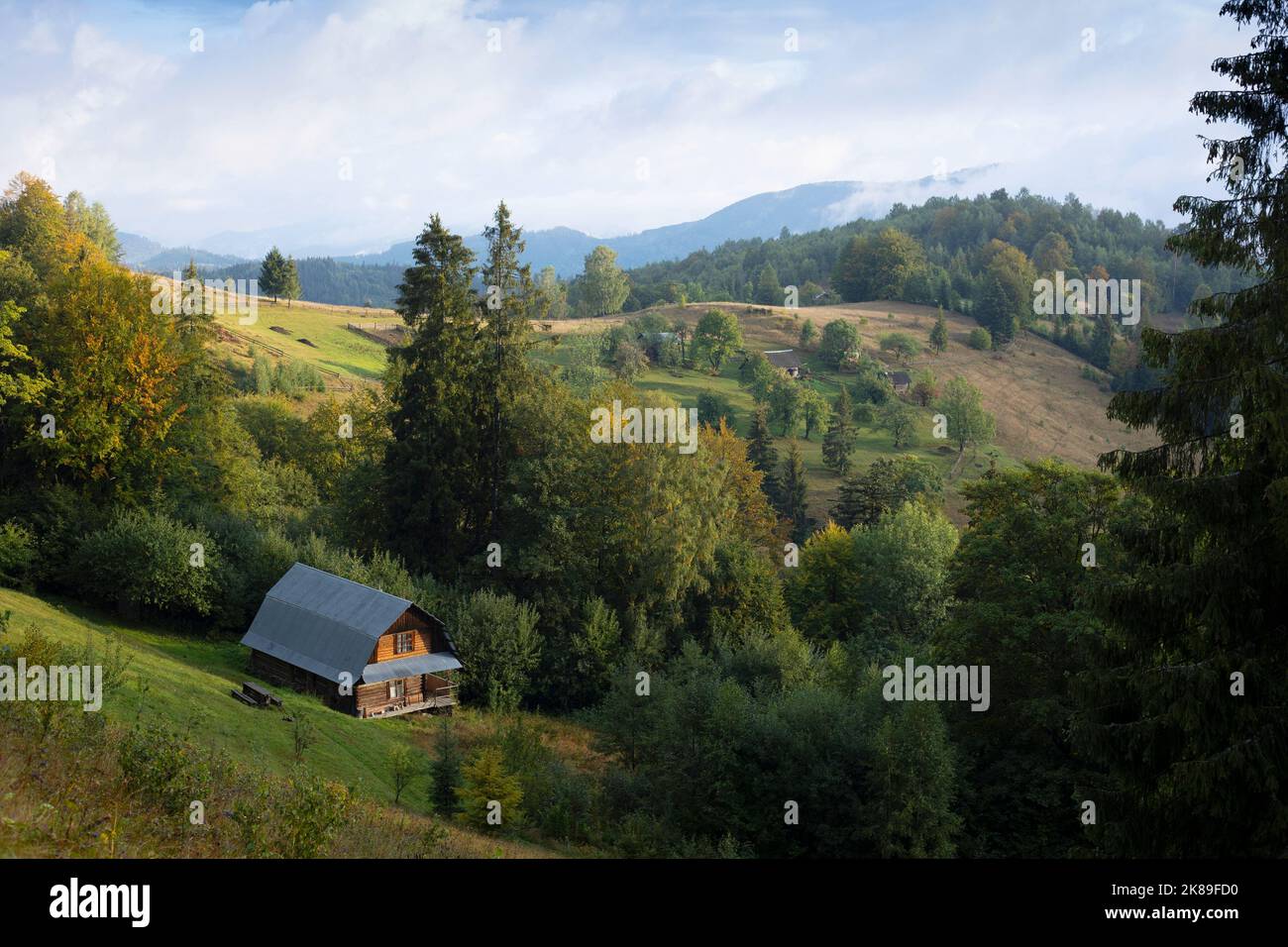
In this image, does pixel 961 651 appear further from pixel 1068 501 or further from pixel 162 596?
pixel 162 596

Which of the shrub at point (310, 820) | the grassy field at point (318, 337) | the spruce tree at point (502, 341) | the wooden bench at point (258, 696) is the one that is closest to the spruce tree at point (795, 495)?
the spruce tree at point (502, 341)

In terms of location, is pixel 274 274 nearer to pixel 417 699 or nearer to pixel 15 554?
pixel 15 554

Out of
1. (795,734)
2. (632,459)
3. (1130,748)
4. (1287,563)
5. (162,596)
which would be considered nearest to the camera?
(1287,563)

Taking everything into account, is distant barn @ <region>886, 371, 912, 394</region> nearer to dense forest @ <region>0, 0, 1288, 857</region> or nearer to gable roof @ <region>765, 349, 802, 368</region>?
gable roof @ <region>765, 349, 802, 368</region>

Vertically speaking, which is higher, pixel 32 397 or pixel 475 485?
pixel 32 397

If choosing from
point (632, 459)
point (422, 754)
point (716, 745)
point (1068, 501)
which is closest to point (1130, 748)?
point (716, 745)

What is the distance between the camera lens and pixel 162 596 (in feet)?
122

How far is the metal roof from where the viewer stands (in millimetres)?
34594

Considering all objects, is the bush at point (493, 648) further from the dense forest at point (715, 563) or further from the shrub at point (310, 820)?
the shrub at point (310, 820)

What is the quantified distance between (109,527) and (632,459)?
22.7 m

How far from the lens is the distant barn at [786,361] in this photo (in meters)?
112

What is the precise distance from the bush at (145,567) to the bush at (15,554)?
168 cm

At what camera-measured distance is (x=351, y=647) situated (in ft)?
115

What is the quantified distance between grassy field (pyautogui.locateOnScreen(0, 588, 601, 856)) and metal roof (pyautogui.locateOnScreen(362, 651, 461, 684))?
1.67 meters
